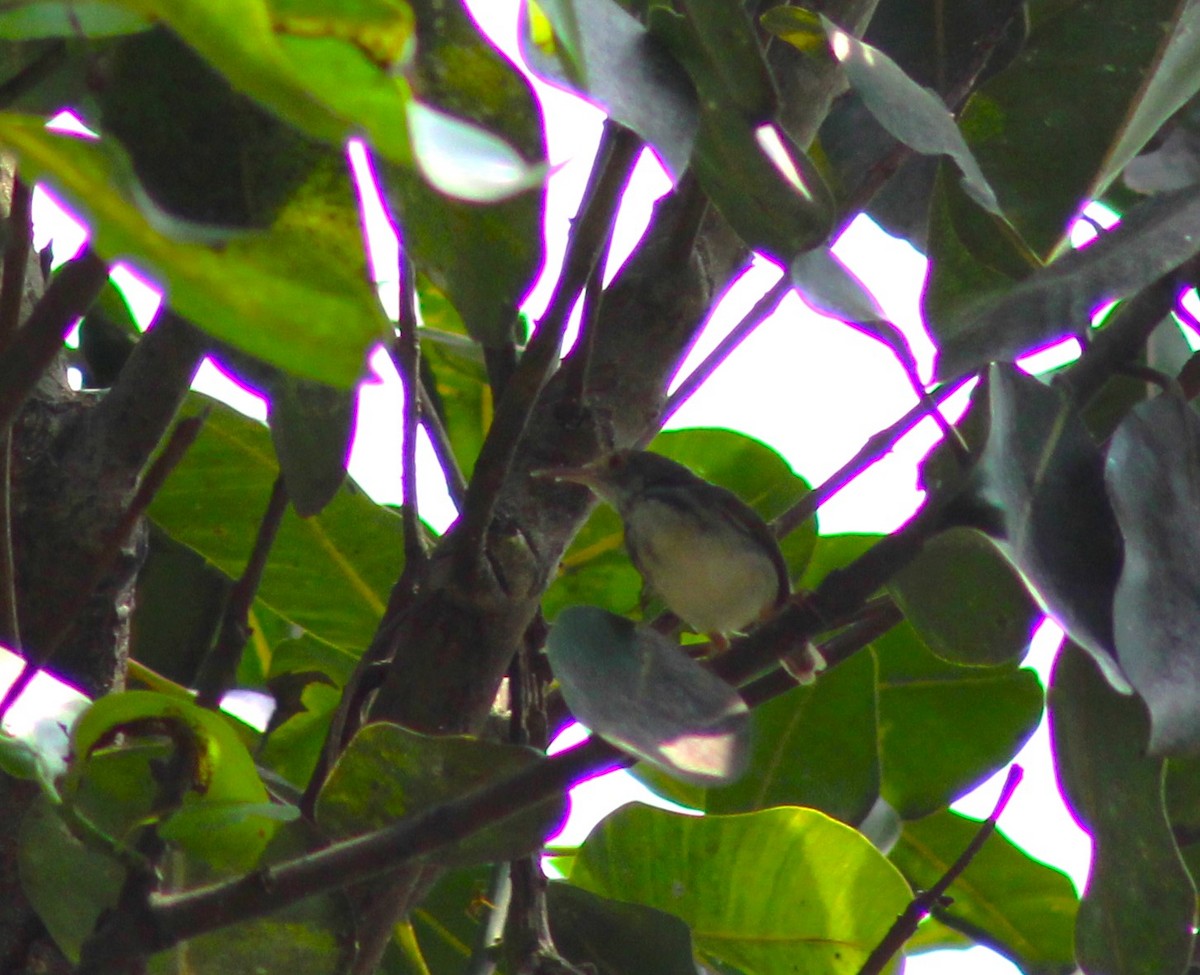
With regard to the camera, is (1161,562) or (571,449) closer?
(1161,562)

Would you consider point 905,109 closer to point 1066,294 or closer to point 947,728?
point 1066,294

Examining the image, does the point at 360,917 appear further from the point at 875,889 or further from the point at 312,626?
the point at 312,626

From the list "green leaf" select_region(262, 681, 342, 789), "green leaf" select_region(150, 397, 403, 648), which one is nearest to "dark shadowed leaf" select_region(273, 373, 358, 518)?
"green leaf" select_region(150, 397, 403, 648)

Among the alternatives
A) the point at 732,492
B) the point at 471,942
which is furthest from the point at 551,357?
the point at 732,492

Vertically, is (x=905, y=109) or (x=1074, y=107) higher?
(x=1074, y=107)

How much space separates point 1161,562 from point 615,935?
0.70 m

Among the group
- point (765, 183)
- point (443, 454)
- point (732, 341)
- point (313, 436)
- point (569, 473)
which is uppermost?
point (732, 341)

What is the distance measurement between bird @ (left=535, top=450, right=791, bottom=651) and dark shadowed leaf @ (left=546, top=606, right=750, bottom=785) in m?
0.70

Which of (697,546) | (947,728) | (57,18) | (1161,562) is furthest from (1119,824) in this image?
(697,546)

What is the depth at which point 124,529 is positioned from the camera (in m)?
1.11

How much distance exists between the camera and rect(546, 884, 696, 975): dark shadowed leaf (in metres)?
1.37

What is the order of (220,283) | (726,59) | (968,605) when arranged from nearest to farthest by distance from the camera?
(220,283), (726,59), (968,605)

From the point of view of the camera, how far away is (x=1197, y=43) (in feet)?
4.14

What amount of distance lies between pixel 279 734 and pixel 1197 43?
58.5 inches
